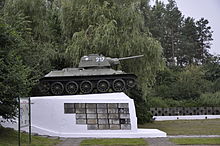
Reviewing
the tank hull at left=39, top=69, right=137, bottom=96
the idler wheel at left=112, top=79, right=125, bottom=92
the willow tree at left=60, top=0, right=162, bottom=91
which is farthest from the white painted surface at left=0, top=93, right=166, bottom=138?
the willow tree at left=60, top=0, right=162, bottom=91

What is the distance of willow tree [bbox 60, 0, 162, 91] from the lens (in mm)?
21578

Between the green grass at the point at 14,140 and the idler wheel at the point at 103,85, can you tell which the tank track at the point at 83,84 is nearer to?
the idler wheel at the point at 103,85

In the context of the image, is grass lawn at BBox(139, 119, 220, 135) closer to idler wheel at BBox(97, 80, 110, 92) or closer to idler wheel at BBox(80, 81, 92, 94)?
idler wheel at BBox(97, 80, 110, 92)

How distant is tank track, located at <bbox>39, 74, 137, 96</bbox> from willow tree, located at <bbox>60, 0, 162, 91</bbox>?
2.32 metres

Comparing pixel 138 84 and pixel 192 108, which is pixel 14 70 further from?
pixel 192 108

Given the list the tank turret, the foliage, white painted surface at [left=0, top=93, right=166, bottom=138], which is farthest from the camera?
the foliage

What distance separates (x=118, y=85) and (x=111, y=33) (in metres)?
3.32

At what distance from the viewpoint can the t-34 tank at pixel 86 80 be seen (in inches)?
773

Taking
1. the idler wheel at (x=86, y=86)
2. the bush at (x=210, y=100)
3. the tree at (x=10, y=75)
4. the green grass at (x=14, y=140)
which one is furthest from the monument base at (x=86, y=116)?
the bush at (x=210, y=100)

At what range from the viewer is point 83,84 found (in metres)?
19.8

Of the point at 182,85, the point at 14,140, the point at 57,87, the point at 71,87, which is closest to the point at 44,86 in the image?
the point at 57,87

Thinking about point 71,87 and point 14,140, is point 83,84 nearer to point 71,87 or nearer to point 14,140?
point 71,87

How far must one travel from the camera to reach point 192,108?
110 ft

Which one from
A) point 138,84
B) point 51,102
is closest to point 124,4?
point 138,84
